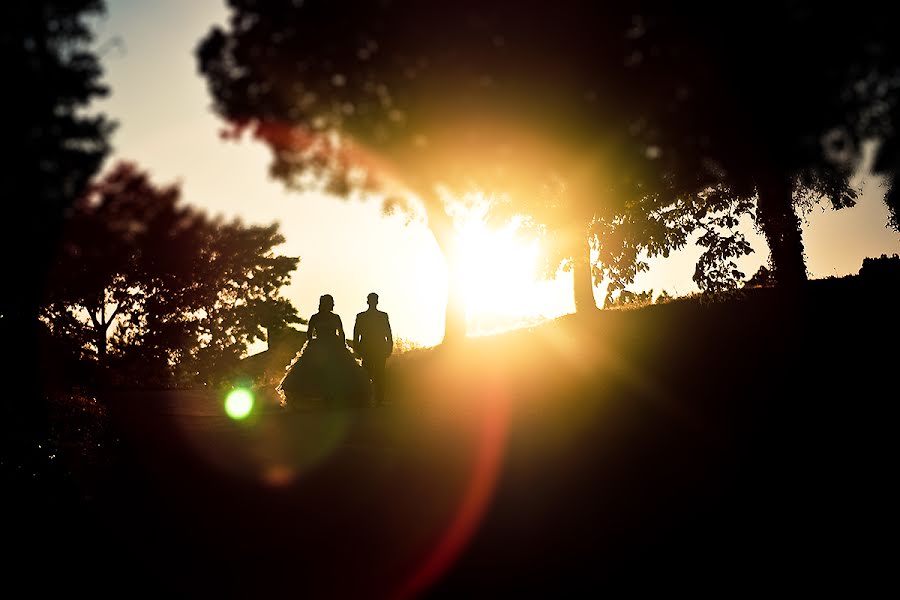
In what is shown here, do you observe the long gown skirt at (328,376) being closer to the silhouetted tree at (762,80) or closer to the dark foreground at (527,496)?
the dark foreground at (527,496)

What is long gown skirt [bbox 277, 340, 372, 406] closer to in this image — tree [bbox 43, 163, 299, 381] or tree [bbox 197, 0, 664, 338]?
tree [bbox 43, 163, 299, 381]

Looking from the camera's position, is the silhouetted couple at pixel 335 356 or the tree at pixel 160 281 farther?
the silhouetted couple at pixel 335 356

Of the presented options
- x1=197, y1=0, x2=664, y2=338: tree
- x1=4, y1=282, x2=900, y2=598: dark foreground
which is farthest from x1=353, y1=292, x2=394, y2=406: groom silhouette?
x1=197, y1=0, x2=664, y2=338: tree

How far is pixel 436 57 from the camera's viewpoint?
5891 mm

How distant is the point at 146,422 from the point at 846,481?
14.2 m

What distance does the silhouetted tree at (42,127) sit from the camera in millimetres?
5488

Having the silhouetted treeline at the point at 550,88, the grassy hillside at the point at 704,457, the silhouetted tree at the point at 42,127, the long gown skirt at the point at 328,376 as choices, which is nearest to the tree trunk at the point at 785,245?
the grassy hillside at the point at 704,457

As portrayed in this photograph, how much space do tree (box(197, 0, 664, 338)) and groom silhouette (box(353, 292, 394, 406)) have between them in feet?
27.8

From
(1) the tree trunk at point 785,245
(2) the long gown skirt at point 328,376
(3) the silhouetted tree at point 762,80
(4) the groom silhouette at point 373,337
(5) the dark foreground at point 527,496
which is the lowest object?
(5) the dark foreground at point 527,496

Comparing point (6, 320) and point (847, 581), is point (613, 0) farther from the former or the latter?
point (6, 320)

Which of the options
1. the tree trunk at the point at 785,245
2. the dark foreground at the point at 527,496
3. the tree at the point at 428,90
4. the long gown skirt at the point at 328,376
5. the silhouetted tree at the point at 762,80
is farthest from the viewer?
the tree trunk at the point at 785,245

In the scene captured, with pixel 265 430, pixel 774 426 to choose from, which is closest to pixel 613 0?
pixel 774 426

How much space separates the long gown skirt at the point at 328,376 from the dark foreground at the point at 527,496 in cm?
75

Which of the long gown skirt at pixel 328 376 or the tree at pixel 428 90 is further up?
the tree at pixel 428 90
